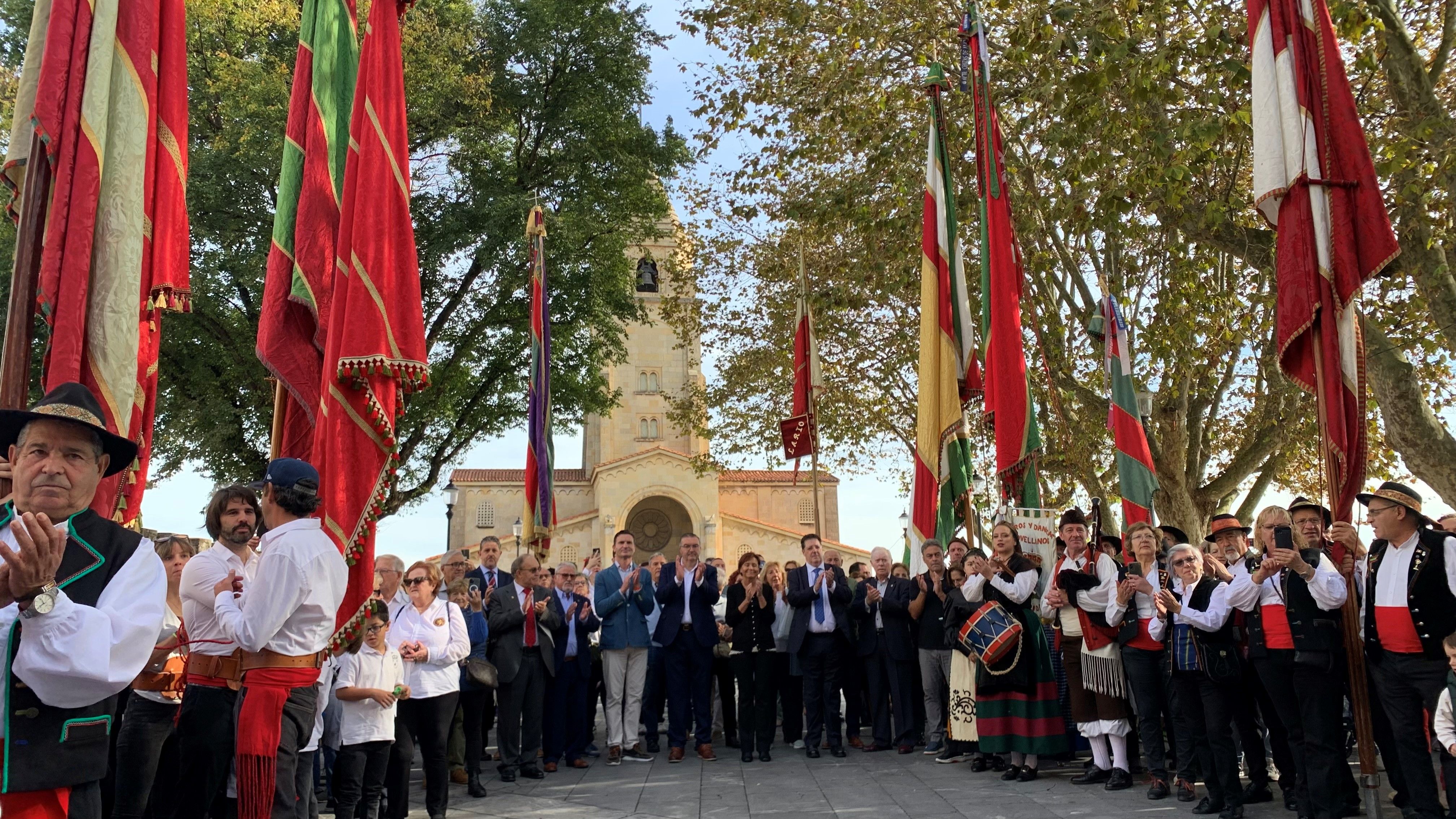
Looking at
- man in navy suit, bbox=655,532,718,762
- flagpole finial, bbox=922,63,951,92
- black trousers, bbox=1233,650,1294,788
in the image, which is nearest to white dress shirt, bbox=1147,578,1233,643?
black trousers, bbox=1233,650,1294,788

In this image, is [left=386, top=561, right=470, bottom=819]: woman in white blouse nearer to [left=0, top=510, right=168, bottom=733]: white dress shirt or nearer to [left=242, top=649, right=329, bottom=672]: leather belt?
[left=242, top=649, right=329, bottom=672]: leather belt

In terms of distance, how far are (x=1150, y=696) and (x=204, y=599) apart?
261 inches

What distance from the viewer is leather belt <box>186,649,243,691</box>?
481 centimetres

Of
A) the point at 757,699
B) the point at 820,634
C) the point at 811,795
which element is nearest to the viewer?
the point at 811,795

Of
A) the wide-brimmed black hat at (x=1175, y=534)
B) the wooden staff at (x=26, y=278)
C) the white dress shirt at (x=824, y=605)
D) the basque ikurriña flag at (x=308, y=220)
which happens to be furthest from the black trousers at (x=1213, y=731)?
the wooden staff at (x=26, y=278)

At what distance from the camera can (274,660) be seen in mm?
4480

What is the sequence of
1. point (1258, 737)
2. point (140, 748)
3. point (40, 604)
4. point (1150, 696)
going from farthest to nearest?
point (1150, 696) < point (1258, 737) < point (140, 748) < point (40, 604)

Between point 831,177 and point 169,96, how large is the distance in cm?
1461

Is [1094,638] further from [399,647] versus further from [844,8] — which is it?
[844,8]

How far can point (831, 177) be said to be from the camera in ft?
60.8

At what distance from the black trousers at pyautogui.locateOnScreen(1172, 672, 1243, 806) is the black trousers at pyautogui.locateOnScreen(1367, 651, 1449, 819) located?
113 centimetres

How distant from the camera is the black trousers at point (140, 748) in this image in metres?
5.11

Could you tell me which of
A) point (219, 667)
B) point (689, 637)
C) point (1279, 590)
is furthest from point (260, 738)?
point (689, 637)

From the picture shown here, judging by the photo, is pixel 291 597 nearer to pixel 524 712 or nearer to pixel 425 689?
pixel 425 689
